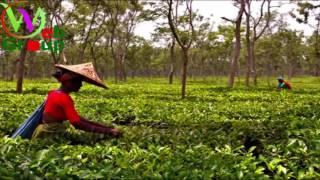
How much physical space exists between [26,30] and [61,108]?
19.1 metres

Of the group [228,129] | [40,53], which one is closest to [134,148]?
[228,129]

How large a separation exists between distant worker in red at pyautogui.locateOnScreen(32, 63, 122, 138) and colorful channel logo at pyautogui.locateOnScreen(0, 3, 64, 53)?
12.9 metres

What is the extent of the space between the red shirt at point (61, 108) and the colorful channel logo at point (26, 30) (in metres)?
13.0

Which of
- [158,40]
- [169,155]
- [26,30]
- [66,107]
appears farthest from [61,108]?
[158,40]

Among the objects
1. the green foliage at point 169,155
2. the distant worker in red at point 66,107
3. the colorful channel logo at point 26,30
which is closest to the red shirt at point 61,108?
the distant worker in red at point 66,107

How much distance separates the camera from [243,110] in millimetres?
10406

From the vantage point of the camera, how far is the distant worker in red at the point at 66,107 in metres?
5.12

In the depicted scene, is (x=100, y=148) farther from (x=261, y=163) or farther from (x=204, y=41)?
(x=204, y=41)

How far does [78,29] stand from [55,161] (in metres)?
44.5

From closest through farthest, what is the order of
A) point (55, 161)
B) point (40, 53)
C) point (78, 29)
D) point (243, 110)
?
point (55, 161) → point (243, 110) → point (78, 29) → point (40, 53)

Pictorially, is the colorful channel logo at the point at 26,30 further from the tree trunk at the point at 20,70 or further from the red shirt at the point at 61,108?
the red shirt at the point at 61,108

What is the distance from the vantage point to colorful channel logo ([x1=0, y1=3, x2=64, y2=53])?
1976 centimetres

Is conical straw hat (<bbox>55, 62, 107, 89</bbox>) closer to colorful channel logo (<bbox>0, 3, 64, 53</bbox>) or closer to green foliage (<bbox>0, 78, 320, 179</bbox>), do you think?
green foliage (<bbox>0, 78, 320, 179</bbox>)

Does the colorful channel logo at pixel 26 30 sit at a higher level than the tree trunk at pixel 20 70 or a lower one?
higher
